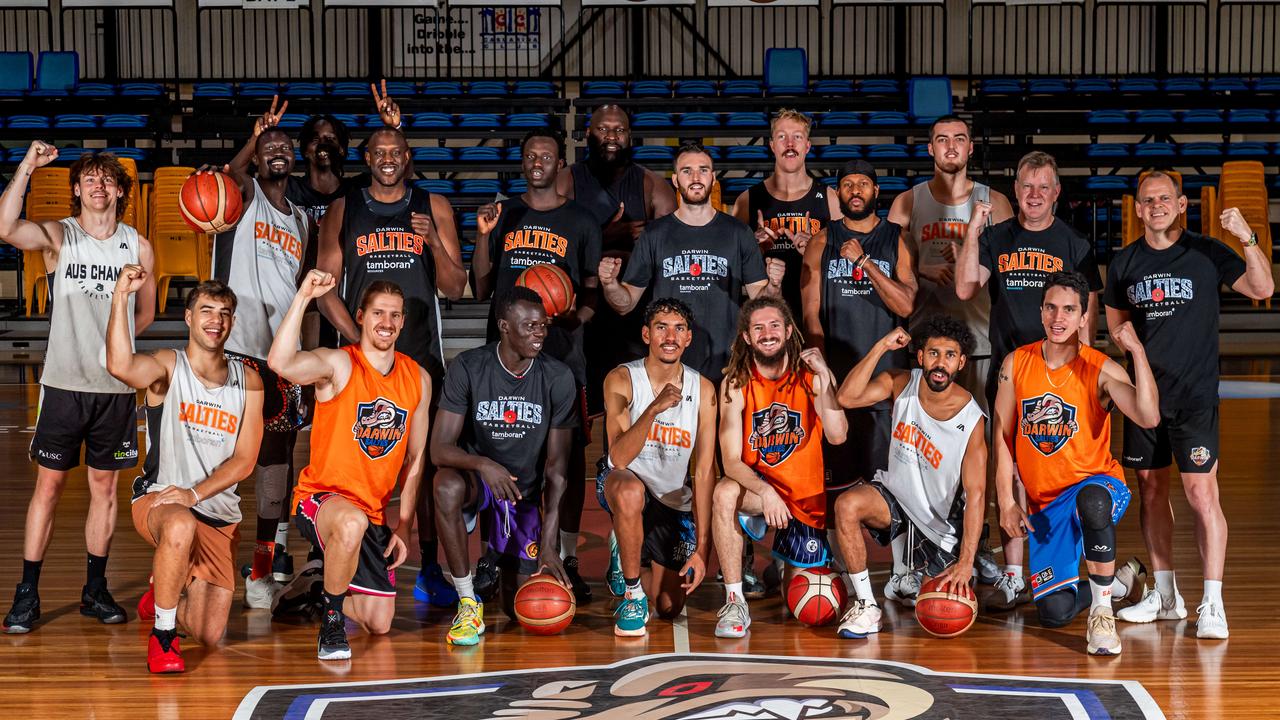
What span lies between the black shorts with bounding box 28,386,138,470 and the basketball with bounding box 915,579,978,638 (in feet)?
10.3

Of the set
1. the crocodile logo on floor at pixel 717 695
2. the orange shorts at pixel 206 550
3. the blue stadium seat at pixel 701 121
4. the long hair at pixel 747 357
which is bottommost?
the crocodile logo on floor at pixel 717 695

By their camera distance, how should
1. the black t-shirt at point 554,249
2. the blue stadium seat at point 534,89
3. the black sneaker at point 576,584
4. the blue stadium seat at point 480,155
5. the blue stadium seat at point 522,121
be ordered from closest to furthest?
the black sneaker at point 576,584
the black t-shirt at point 554,249
the blue stadium seat at point 480,155
the blue stadium seat at point 522,121
the blue stadium seat at point 534,89

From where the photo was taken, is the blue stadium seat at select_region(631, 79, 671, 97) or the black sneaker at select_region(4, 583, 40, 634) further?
the blue stadium seat at select_region(631, 79, 671, 97)

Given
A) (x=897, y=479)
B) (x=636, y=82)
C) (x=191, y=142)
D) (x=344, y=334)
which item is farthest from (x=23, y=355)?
(x=897, y=479)

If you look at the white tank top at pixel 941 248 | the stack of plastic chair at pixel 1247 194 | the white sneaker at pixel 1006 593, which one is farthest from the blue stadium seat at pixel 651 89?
the white sneaker at pixel 1006 593

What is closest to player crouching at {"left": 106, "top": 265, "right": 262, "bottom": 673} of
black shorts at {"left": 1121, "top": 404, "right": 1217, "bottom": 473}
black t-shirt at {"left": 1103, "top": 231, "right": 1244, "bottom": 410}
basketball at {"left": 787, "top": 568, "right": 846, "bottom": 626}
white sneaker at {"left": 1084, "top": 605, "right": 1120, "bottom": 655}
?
basketball at {"left": 787, "top": 568, "right": 846, "bottom": 626}

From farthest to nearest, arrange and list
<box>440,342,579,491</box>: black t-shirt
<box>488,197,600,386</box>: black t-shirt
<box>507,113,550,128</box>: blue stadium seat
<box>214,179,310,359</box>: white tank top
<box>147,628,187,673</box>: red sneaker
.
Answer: <box>507,113,550,128</box>: blue stadium seat
<box>488,197,600,386</box>: black t-shirt
<box>214,179,310,359</box>: white tank top
<box>440,342,579,491</box>: black t-shirt
<box>147,628,187,673</box>: red sneaker

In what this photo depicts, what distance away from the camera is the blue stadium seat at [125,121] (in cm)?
1552

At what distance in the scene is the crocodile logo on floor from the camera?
151 inches

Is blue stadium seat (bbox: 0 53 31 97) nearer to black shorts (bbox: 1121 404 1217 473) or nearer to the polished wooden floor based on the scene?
the polished wooden floor

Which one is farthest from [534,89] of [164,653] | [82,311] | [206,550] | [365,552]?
[164,653]

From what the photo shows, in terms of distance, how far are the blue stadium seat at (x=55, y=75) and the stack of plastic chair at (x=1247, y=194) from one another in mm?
14267

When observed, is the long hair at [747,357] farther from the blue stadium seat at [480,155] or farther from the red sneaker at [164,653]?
the blue stadium seat at [480,155]

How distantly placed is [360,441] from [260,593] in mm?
939
